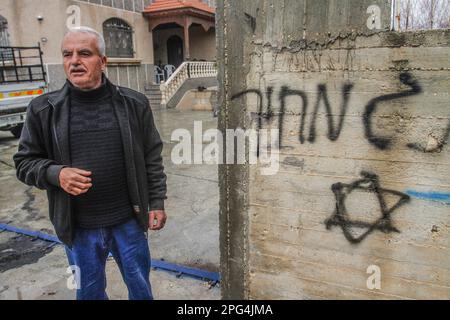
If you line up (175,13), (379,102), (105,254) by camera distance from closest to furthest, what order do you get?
(379,102), (105,254), (175,13)

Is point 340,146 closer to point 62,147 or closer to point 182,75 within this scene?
point 62,147

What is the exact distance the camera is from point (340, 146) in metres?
2.06

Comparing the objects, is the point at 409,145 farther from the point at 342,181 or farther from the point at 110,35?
the point at 110,35

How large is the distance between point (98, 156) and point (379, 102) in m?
1.54

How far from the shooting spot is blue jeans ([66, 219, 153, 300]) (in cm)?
224

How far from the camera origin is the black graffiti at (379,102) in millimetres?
1864

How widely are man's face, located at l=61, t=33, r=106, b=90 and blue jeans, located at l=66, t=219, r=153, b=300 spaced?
0.86 meters

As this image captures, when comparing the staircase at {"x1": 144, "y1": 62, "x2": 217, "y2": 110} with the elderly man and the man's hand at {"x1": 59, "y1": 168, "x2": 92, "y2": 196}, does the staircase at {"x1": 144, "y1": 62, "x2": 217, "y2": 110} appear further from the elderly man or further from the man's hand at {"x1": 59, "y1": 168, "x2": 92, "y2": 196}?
the man's hand at {"x1": 59, "y1": 168, "x2": 92, "y2": 196}

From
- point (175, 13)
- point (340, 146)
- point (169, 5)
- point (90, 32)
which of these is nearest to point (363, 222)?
point (340, 146)

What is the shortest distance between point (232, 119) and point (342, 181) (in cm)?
72

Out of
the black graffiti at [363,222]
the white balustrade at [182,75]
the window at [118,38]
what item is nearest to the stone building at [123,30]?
the window at [118,38]

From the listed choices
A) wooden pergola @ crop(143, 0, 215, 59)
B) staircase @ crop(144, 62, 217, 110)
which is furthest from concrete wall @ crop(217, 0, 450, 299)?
wooden pergola @ crop(143, 0, 215, 59)

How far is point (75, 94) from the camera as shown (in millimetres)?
2148

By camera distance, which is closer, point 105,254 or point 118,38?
point 105,254
